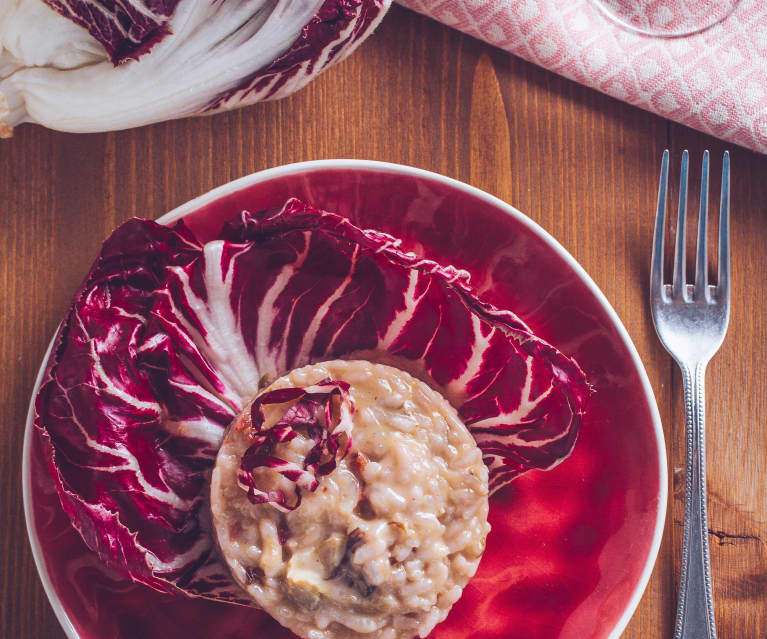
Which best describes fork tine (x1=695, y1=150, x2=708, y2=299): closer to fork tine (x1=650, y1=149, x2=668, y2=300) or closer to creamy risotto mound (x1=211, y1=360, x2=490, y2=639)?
fork tine (x1=650, y1=149, x2=668, y2=300)

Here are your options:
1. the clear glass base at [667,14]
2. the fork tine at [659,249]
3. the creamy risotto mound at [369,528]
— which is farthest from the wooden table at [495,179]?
the creamy risotto mound at [369,528]

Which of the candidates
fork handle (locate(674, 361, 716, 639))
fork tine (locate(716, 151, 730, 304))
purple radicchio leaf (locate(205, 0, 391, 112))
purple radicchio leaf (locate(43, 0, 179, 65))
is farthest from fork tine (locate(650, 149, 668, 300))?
purple radicchio leaf (locate(43, 0, 179, 65))

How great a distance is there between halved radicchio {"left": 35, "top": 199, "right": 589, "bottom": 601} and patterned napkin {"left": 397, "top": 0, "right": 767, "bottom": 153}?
57 centimetres

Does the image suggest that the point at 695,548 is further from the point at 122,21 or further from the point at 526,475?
the point at 122,21

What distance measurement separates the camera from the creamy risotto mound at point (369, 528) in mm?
1521

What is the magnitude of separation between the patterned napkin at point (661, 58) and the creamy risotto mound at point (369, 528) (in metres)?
0.81

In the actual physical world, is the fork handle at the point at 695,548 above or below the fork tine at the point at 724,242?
below

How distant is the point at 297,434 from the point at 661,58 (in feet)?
3.77

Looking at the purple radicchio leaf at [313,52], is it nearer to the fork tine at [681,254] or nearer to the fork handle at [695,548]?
the fork tine at [681,254]

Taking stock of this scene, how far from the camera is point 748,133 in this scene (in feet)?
6.19

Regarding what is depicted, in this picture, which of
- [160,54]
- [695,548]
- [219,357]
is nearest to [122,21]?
[160,54]

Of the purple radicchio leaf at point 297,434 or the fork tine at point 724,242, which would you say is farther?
the fork tine at point 724,242

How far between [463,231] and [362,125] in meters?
0.35

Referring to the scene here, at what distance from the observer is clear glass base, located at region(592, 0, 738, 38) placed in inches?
74.0
